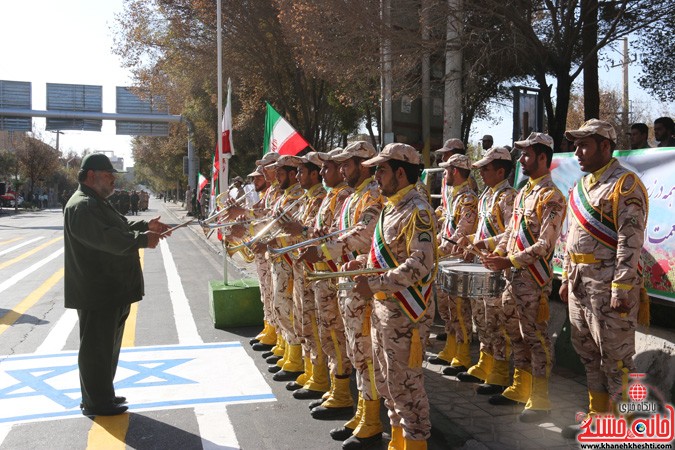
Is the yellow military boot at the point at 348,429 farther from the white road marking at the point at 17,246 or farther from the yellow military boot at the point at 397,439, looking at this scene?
the white road marking at the point at 17,246

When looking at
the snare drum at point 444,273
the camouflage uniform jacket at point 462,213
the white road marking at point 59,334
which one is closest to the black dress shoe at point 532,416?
the snare drum at point 444,273

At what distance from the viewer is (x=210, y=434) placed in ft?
16.9

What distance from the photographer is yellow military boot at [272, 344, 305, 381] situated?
6.64 m

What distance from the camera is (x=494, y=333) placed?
20.4 feet

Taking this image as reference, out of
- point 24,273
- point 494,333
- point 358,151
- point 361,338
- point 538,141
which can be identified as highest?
point 538,141

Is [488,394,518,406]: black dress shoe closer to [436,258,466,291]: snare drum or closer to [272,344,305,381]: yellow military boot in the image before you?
[436,258,466,291]: snare drum

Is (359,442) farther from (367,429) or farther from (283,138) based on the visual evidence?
(283,138)

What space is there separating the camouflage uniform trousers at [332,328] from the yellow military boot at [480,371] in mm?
1544

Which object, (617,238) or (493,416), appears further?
(493,416)

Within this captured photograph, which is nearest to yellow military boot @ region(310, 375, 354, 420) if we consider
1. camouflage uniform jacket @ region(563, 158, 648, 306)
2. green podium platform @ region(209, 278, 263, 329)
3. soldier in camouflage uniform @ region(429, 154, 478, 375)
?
soldier in camouflage uniform @ region(429, 154, 478, 375)

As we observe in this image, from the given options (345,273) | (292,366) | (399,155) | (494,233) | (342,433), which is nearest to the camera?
(345,273)

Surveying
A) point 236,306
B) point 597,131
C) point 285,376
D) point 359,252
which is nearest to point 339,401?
point 285,376

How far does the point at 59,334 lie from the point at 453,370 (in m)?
5.37

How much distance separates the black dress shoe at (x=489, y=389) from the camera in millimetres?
6074
